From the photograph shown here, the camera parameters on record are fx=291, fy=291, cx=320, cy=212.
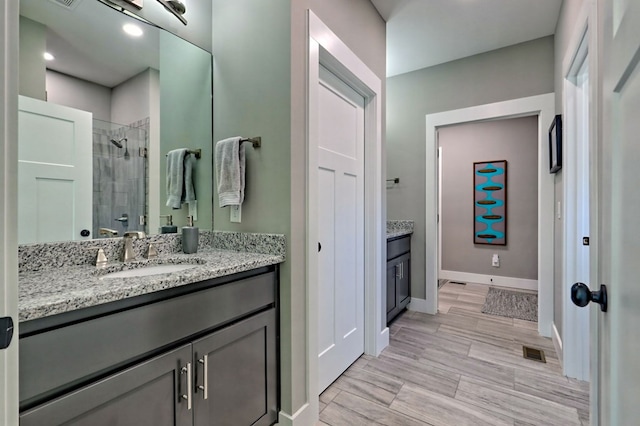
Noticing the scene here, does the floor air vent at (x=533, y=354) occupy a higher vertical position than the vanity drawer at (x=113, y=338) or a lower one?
lower

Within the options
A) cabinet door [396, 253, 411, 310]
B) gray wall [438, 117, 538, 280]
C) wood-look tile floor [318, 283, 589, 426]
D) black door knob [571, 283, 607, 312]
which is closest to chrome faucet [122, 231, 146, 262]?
wood-look tile floor [318, 283, 589, 426]

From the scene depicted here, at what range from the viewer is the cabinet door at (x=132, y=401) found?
0.75m

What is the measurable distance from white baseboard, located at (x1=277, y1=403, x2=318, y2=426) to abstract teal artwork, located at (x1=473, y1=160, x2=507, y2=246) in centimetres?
396

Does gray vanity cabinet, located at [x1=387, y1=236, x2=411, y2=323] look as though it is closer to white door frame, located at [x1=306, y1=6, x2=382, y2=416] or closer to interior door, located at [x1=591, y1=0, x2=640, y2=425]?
white door frame, located at [x1=306, y1=6, x2=382, y2=416]

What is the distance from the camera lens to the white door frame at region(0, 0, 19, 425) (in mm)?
469

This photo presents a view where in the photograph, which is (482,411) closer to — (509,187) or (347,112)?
(347,112)

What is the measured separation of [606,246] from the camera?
0.70 meters

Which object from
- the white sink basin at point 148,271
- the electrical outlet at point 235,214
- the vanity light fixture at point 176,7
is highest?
the vanity light fixture at point 176,7

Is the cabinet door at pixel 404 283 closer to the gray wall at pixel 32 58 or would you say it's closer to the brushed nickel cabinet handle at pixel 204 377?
the brushed nickel cabinet handle at pixel 204 377

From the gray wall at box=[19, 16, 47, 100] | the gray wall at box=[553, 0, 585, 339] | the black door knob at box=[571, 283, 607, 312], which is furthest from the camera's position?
the gray wall at box=[553, 0, 585, 339]

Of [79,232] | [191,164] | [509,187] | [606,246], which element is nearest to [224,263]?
[79,232]

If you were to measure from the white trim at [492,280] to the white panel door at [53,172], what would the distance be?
475 cm

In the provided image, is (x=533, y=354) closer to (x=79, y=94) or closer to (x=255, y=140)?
(x=255, y=140)

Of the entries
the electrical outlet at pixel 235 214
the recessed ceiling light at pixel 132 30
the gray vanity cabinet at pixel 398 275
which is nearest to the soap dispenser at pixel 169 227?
the electrical outlet at pixel 235 214
